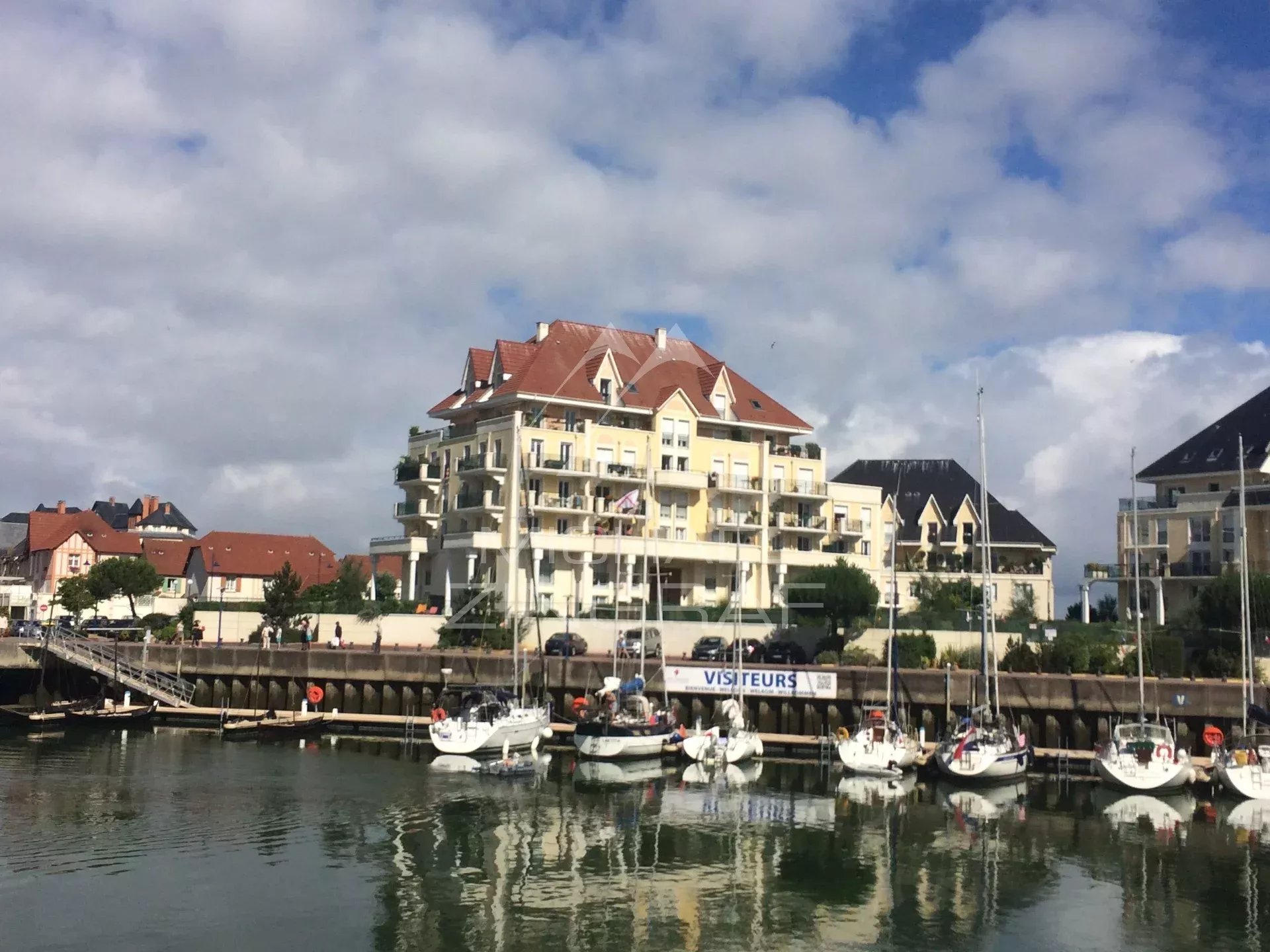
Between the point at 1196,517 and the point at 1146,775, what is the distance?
136 feet

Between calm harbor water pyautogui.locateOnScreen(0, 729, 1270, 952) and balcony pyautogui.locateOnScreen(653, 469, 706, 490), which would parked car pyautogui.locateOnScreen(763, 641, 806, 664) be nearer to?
calm harbor water pyautogui.locateOnScreen(0, 729, 1270, 952)

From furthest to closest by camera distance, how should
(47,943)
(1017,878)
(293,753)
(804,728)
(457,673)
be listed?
(457,673) < (804,728) < (293,753) < (1017,878) < (47,943)

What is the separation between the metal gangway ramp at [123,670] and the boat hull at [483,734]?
67.5 ft

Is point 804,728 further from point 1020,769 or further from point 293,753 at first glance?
point 293,753

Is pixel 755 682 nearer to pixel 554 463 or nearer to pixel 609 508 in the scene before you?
pixel 609 508

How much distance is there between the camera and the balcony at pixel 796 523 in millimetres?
94750

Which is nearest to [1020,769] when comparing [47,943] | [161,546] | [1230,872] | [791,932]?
[1230,872]

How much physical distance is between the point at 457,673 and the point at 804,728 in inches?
751

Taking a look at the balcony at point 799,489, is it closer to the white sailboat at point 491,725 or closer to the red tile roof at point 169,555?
the white sailboat at point 491,725

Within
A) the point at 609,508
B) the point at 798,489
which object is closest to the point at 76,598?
the point at 609,508

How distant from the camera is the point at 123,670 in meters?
72.8

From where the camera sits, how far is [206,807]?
4416 cm

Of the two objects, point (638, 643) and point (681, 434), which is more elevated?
point (681, 434)

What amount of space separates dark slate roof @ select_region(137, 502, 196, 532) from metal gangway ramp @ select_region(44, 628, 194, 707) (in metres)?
105
